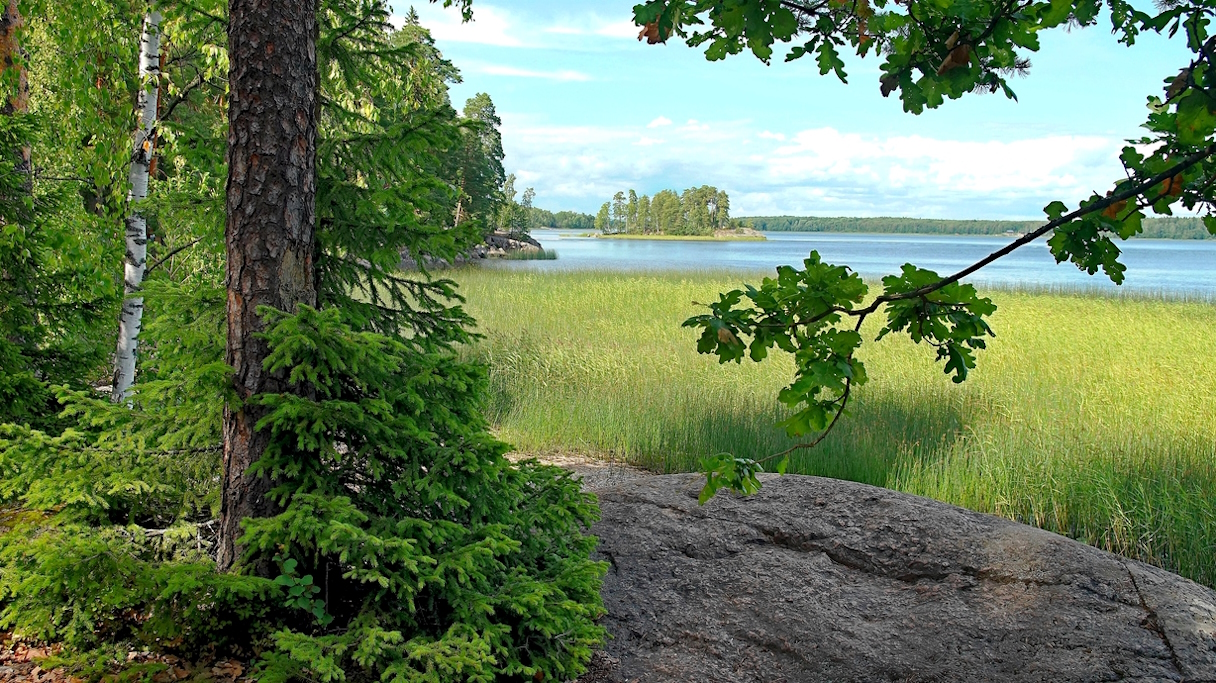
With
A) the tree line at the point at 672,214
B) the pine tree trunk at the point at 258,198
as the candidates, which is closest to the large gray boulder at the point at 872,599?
the pine tree trunk at the point at 258,198

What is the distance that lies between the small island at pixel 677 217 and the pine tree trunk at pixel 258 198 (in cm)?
11005

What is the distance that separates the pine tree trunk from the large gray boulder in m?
1.81

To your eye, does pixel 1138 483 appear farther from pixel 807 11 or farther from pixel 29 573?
pixel 29 573

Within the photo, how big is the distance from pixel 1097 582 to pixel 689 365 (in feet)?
19.6

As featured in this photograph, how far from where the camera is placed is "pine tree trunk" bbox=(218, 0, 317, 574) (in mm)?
3047

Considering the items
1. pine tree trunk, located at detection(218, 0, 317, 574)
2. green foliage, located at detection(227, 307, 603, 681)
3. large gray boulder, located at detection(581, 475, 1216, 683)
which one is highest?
pine tree trunk, located at detection(218, 0, 317, 574)

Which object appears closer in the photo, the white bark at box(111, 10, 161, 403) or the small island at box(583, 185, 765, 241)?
the white bark at box(111, 10, 161, 403)

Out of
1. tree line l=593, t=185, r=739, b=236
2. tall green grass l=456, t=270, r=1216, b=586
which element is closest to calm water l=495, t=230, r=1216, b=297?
tall green grass l=456, t=270, r=1216, b=586

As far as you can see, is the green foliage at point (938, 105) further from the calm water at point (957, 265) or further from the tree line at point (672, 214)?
the tree line at point (672, 214)

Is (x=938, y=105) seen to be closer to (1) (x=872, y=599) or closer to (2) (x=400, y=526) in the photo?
(2) (x=400, y=526)

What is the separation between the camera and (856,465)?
6320mm

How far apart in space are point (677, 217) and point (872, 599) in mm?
120051

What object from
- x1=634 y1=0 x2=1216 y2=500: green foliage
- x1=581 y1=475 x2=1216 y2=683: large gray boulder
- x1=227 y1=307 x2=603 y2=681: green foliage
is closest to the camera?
x1=634 y1=0 x2=1216 y2=500: green foliage

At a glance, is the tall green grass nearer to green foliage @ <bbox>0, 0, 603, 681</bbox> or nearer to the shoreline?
green foliage @ <bbox>0, 0, 603, 681</bbox>
